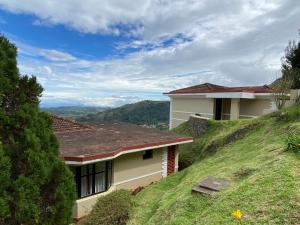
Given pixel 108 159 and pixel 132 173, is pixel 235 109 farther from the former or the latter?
pixel 108 159

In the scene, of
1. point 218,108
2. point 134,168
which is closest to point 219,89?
point 218,108

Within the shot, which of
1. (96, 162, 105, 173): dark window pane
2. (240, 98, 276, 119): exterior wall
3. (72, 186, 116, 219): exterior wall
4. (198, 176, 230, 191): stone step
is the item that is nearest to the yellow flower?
(198, 176, 230, 191): stone step

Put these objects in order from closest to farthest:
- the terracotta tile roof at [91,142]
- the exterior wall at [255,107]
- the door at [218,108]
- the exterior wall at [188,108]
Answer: the terracotta tile roof at [91,142] → the exterior wall at [255,107] → the exterior wall at [188,108] → the door at [218,108]

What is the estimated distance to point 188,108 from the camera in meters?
30.0

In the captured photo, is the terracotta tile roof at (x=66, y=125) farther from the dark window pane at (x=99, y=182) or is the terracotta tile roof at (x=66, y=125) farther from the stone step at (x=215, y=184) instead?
the stone step at (x=215, y=184)

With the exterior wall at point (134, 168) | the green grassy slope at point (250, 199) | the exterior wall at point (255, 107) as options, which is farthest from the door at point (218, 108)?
the green grassy slope at point (250, 199)

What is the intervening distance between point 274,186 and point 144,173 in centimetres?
1010

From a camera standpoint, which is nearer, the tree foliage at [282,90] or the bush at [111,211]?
the bush at [111,211]

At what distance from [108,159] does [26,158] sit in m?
6.20

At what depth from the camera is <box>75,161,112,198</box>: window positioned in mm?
12000

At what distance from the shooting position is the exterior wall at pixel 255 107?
80.4ft

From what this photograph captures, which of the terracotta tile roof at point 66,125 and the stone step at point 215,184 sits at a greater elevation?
the terracotta tile roof at point 66,125

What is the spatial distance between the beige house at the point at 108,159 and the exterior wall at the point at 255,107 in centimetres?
1032

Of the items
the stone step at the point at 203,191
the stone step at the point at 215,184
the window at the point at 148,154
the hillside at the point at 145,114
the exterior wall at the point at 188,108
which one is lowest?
the hillside at the point at 145,114
